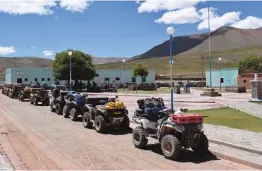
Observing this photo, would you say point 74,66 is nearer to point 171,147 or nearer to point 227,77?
point 227,77

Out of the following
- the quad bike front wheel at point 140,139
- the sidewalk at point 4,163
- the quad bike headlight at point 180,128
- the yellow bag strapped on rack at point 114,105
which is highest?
the yellow bag strapped on rack at point 114,105

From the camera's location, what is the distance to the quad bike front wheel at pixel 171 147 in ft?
30.9

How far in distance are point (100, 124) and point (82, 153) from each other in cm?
352

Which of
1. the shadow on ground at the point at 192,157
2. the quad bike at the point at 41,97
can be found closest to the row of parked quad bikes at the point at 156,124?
the shadow on ground at the point at 192,157

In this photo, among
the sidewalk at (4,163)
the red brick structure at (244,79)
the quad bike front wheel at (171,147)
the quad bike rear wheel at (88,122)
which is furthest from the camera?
the red brick structure at (244,79)

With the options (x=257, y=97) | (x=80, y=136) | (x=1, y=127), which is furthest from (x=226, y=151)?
(x=257, y=97)

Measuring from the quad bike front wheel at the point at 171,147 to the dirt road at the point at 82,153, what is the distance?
0.56 ft

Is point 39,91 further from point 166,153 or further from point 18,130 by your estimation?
point 166,153

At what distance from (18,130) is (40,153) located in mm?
5097

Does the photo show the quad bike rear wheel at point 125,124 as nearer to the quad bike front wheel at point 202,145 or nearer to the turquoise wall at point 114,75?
the quad bike front wheel at point 202,145

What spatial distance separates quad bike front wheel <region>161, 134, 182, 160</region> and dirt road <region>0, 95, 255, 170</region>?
0.17 metres

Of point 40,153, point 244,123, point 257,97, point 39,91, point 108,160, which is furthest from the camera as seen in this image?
point 39,91

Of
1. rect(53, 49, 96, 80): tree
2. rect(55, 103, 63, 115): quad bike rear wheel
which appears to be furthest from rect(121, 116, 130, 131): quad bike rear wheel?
rect(53, 49, 96, 80): tree

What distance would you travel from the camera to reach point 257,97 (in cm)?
2661
